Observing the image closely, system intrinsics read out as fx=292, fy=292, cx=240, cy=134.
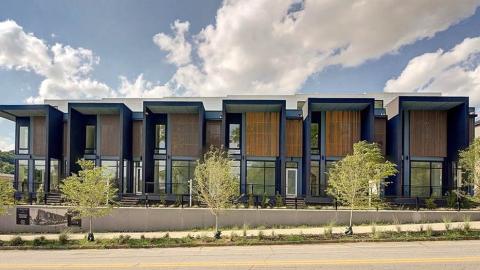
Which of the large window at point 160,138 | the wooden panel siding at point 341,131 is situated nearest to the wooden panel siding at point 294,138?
the wooden panel siding at point 341,131

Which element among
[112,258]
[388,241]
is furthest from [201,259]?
[388,241]

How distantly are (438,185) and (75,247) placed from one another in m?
25.8

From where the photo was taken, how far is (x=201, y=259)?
11.5 m

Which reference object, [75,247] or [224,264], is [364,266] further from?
[75,247]

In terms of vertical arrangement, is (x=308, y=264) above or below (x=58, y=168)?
below

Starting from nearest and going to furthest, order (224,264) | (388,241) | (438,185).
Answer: (224,264)
(388,241)
(438,185)

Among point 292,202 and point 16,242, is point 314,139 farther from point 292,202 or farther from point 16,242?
point 16,242

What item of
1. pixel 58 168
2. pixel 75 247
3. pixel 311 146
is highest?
pixel 311 146

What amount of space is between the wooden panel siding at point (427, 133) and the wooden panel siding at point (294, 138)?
8750 mm

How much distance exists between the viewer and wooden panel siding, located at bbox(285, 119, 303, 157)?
79.9ft

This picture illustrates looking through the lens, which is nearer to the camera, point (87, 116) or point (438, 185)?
point (438, 185)

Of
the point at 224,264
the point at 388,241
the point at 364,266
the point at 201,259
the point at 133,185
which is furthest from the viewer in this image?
the point at 133,185

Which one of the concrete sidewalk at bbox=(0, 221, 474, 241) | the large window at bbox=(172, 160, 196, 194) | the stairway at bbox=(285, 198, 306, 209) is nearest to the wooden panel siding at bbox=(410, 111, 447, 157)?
the concrete sidewalk at bbox=(0, 221, 474, 241)

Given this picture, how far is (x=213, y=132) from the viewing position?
82.9 feet
